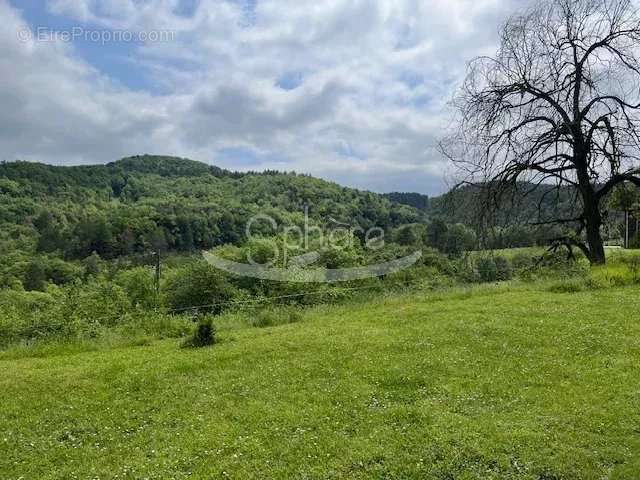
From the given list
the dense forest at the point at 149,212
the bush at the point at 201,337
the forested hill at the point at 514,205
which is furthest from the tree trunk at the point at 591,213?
the dense forest at the point at 149,212

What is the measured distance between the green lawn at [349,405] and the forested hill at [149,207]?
69.3 m

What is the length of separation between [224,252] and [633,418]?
170 feet

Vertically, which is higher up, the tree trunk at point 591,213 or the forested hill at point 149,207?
the forested hill at point 149,207

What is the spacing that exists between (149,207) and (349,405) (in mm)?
104817

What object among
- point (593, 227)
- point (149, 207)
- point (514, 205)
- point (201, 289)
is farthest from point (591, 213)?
point (149, 207)

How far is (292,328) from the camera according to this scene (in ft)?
36.9

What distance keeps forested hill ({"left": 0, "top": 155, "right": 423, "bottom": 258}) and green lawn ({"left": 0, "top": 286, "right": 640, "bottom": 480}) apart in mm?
69263

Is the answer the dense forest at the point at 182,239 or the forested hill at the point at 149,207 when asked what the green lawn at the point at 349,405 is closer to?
the dense forest at the point at 182,239

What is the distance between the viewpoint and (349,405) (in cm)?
634

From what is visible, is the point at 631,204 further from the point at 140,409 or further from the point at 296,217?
the point at 296,217

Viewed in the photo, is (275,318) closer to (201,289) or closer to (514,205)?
(514,205)

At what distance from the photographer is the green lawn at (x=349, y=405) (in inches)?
197

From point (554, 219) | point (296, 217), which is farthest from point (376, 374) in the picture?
point (296, 217)

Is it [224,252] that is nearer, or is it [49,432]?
[49,432]
